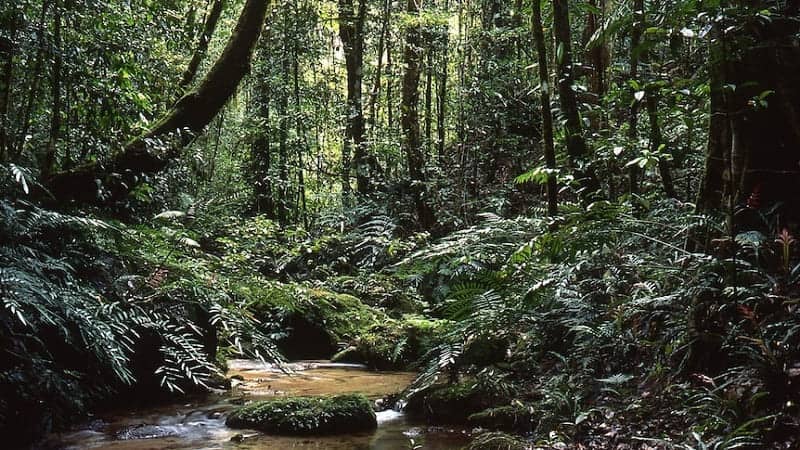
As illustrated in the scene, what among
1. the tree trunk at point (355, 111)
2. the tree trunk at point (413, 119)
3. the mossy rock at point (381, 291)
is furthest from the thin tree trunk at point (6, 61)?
the tree trunk at point (355, 111)

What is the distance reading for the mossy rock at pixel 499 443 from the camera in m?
3.76

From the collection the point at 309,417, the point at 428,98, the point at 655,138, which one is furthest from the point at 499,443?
the point at 428,98

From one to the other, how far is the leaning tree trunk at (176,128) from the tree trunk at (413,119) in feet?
18.5

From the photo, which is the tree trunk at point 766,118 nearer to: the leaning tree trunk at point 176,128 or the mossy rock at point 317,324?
the leaning tree trunk at point 176,128

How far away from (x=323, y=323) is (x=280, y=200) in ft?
19.5

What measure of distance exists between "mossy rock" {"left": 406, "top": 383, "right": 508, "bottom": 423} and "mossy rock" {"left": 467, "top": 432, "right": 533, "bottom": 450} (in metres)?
0.86

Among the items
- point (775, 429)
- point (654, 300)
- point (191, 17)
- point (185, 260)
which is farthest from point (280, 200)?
point (775, 429)

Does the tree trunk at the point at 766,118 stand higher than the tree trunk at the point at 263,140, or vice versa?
the tree trunk at the point at 263,140

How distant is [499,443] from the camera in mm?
3867

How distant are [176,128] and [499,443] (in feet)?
14.7

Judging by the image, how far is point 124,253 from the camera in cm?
472

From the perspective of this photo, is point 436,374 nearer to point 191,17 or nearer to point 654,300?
point 654,300

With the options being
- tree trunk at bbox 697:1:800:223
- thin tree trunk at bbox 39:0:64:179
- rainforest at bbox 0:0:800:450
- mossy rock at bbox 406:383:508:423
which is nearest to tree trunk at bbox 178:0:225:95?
rainforest at bbox 0:0:800:450

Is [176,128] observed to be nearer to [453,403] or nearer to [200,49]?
[200,49]
